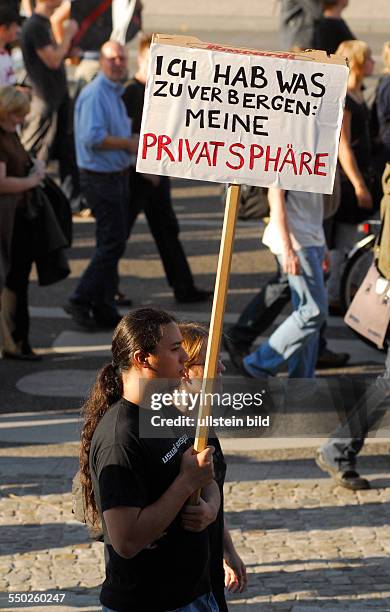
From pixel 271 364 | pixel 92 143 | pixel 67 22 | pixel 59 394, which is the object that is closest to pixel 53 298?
pixel 92 143

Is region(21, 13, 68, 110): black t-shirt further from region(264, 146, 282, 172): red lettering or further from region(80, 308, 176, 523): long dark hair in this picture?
region(80, 308, 176, 523): long dark hair

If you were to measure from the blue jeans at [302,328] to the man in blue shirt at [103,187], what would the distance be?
1.92m

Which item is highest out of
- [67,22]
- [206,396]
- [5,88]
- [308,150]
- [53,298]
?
[308,150]

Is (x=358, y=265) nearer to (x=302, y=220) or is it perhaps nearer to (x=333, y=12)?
(x=302, y=220)

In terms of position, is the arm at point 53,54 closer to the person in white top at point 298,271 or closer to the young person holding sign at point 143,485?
the person in white top at point 298,271

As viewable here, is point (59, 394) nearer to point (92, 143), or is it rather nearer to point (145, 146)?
point (92, 143)

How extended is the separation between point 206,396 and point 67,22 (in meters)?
10.3

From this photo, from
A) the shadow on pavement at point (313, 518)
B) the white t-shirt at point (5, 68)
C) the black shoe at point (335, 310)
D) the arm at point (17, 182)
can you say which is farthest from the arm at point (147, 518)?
the white t-shirt at point (5, 68)

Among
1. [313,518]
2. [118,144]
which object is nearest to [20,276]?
[118,144]

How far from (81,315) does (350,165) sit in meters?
2.13

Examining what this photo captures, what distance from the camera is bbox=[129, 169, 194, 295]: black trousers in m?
9.91

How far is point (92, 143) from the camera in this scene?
30.8 feet

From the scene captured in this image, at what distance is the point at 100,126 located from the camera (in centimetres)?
941

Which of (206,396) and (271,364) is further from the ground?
(206,396)
